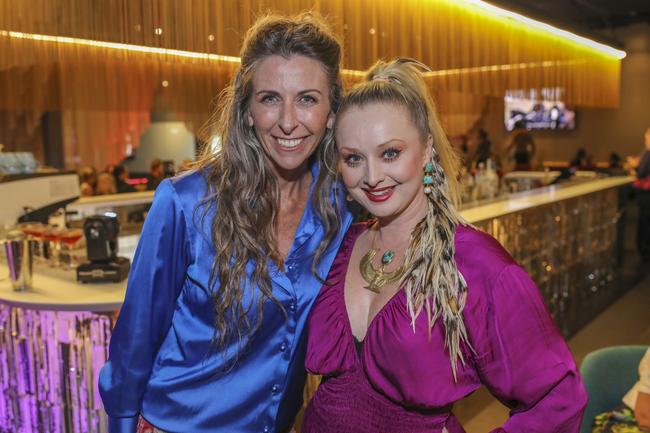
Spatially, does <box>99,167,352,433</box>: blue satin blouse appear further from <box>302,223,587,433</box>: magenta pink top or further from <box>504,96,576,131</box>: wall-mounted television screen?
<box>504,96,576,131</box>: wall-mounted television screen

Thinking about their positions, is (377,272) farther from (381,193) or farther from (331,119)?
(331,119)

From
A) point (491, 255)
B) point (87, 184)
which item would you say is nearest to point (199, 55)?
point (491, 255)

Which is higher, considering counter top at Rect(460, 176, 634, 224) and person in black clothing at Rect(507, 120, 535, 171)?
person in black clothing at Rect(507, 120, 535, 171)

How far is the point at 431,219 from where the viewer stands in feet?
4.83

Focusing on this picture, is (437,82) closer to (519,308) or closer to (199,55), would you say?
(199,55)

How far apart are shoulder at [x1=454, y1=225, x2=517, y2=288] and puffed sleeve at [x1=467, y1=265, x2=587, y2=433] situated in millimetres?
20

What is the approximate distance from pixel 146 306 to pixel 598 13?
1334cm

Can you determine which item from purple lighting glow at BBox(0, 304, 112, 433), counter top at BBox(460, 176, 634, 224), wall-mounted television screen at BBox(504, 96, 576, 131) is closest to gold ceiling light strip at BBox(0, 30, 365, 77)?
counter top at BBox(460, 176, 634, 224)

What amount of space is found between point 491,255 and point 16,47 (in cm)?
326

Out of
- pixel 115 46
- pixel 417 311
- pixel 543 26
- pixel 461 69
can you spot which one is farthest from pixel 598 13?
pixel 417 311

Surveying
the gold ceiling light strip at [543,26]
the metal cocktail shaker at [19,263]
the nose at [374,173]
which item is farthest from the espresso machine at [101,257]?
the gold ceiling light strip at [543,26]

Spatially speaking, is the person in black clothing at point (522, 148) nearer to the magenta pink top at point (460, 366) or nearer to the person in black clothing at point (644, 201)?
the person in black clothing at point (644, 201)

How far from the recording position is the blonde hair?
4.41 ft

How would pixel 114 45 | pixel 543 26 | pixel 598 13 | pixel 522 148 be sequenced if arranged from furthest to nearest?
pixel 598 13 → pixel 522 148 → pixel 543 26 → pixel 114 45
